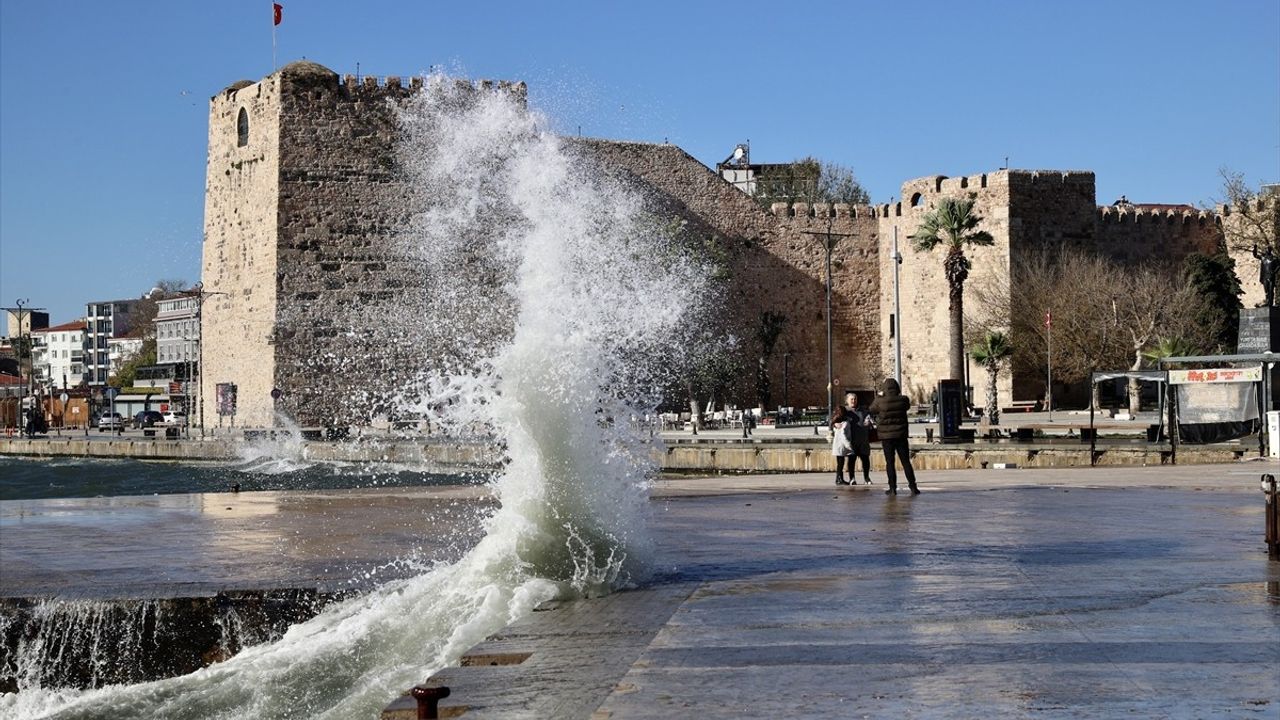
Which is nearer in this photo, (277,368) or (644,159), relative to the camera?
(277,368)

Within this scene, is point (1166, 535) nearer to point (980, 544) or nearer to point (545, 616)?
point (980, 544)

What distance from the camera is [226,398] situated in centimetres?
3938

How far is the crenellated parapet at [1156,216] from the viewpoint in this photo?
4506cm

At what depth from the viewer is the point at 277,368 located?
36.8 meters

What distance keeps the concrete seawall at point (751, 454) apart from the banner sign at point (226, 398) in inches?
49.4

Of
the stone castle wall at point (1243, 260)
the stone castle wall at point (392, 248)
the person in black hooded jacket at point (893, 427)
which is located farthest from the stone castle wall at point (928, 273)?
the person in black hooded jacket at point (893, 427)

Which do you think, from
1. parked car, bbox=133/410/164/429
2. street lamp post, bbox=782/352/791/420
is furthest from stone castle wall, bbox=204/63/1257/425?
parked car, bbox=133/410/164/429

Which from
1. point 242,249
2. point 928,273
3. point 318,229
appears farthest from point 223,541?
point 928,273

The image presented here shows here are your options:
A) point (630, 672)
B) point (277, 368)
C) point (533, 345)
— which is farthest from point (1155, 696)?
point (277, 368)

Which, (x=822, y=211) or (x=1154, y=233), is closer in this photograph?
(x=1154, y=233)

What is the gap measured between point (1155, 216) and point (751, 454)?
22996 millimetres

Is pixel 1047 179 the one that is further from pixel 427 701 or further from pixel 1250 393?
pixel 427 701

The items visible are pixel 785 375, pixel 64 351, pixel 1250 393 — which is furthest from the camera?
pixel 64 351

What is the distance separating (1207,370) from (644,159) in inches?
965
